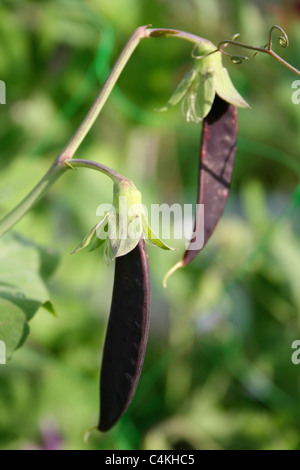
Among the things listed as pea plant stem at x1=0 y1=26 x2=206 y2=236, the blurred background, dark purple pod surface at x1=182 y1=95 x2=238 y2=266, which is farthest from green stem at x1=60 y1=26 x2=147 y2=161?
the blurred background

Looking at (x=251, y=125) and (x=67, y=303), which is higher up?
(x=251, y=125)

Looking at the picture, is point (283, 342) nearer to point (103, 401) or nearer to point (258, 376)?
point (258, 376)

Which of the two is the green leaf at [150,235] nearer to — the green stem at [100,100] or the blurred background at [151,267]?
the green stem at [100,100]

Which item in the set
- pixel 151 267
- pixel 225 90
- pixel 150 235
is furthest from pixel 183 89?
pixel 151 267

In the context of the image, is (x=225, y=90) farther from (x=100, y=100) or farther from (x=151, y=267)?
(x=151, y=267)

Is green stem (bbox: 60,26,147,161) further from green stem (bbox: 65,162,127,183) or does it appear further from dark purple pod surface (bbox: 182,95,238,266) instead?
dark purple pod surface (bbox: 182,95,238,266)

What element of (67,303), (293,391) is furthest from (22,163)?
(293,391)

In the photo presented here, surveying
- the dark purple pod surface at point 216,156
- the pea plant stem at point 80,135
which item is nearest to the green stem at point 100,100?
the pea plant stem at point 80,135
